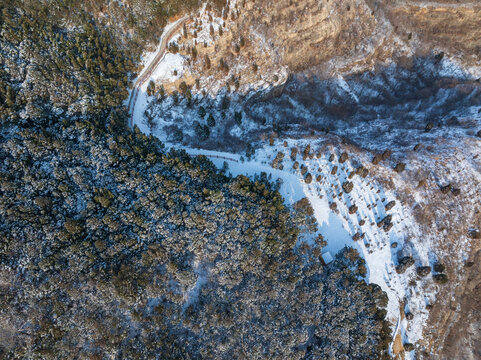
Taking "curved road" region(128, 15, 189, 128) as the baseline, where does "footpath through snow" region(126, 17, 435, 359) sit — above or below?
below

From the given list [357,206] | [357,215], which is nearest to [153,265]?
[357,215]

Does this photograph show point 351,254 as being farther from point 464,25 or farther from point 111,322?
point 464,25

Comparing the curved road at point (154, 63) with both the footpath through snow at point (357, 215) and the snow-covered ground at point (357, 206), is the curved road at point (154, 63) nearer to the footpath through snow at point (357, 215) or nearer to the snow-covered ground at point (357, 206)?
the snow-covered ground at point (357, 206)

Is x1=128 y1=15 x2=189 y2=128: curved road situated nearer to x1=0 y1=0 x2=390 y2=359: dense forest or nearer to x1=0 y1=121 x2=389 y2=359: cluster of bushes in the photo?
x1=0 y1=0 x2=390 y2=359: dense forest

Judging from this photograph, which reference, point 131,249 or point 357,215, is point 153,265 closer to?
point 131,249

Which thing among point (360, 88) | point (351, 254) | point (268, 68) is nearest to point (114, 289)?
point (351, 254)

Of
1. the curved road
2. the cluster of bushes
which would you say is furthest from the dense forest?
the curved road
